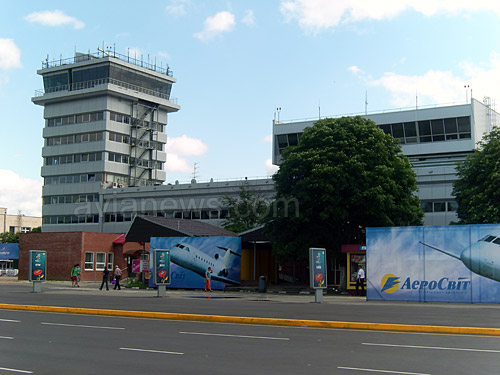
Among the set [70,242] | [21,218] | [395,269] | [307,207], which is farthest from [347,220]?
[21,218]

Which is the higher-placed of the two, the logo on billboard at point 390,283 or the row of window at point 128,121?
the row of window at point 128,121

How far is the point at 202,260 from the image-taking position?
131ft

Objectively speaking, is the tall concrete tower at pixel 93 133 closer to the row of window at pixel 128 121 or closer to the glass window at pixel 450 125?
the row of window at pixel 128 121

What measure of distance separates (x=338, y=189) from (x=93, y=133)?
200 ft

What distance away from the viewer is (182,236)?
140 ft

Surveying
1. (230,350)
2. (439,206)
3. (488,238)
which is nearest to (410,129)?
(439,206)

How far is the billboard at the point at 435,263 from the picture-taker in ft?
88.0

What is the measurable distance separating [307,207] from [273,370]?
2668cm

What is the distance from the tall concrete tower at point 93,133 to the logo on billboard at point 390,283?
61.8m

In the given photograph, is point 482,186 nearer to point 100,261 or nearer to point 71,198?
point 100,261

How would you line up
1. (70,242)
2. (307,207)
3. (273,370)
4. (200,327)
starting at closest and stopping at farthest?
(273,370) < (200,327) < (307,207) < (70,242)

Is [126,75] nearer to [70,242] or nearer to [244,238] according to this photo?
[70,242]

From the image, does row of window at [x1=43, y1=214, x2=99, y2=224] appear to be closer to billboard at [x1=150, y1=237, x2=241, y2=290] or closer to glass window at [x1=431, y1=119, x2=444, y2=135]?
billboard at [x1=150, y1=237, x2=241, y2=290]

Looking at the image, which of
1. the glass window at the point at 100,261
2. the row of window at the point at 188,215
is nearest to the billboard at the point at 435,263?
the glass window at the point at 100,261
